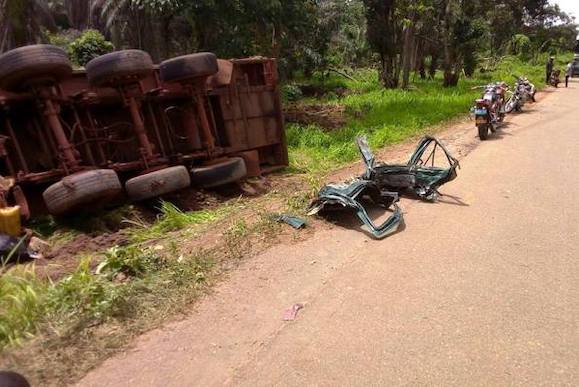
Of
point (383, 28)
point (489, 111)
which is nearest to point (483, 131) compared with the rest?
point (489, 111)

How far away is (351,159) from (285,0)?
6004 mm

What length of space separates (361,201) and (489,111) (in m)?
5.54

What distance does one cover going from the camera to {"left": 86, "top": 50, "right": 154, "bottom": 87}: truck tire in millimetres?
5559

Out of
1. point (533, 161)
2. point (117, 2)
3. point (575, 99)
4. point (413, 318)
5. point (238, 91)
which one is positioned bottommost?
point (575, 99)

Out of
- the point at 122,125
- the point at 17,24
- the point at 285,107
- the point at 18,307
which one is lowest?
the point at 285,107

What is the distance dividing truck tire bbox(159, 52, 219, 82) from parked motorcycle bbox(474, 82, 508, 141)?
19.8ft

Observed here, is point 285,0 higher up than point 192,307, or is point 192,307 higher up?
point 285,0

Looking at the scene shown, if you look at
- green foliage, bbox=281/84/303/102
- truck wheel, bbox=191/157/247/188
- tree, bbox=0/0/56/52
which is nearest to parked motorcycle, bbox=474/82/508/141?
truck wheel, bbox=191/157/247/188

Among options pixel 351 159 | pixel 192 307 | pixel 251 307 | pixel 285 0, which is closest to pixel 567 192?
pixel 351 159

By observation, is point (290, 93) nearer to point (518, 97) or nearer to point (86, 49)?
point (518, 97)

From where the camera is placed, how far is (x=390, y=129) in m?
11.2

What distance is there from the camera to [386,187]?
6141 millimetres

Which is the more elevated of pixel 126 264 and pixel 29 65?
pixel 29 65

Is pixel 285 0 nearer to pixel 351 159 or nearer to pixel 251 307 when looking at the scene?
pixel 351 159
